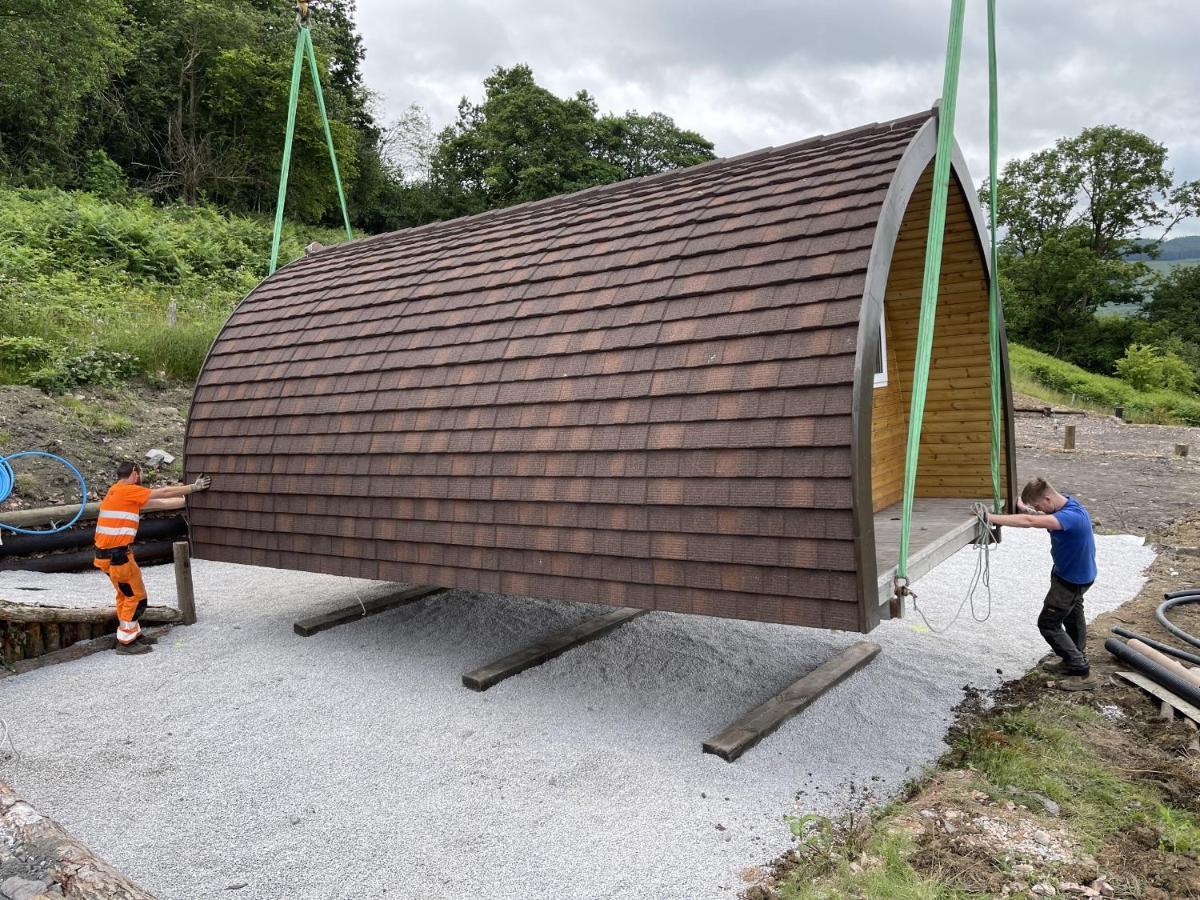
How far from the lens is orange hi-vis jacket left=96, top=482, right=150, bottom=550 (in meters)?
5.45

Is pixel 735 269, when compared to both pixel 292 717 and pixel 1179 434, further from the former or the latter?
pixel 1179 434

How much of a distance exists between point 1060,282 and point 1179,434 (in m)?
21.8

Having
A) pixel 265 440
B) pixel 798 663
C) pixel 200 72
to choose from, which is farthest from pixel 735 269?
pixel 200 72

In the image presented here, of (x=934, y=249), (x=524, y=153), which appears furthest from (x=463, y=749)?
(x=524, y=153)

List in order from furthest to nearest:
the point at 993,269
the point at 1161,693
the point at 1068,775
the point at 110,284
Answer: the point at 110,284
the point at 993,269
the point at 1161,693
the point at 1068,775

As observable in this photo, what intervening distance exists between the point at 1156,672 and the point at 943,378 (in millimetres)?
2503

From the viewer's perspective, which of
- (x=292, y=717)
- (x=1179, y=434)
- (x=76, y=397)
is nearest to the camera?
(x=292, y=717)

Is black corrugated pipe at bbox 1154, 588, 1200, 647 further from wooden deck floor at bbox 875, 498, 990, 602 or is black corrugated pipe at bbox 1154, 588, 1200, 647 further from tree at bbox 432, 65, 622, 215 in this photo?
tree at bbox 432, 65, 622, 215

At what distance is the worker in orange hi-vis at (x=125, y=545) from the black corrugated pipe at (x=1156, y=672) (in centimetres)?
652

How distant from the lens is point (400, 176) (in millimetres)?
36844

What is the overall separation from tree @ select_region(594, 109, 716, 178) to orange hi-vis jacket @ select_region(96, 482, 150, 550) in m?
32.5

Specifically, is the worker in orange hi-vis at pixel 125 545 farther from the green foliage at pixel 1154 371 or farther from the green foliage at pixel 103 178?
the green foliage at pixel 1154 371

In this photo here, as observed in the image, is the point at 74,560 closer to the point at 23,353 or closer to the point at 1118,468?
the point at 23,353

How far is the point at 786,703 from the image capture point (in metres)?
4.39
